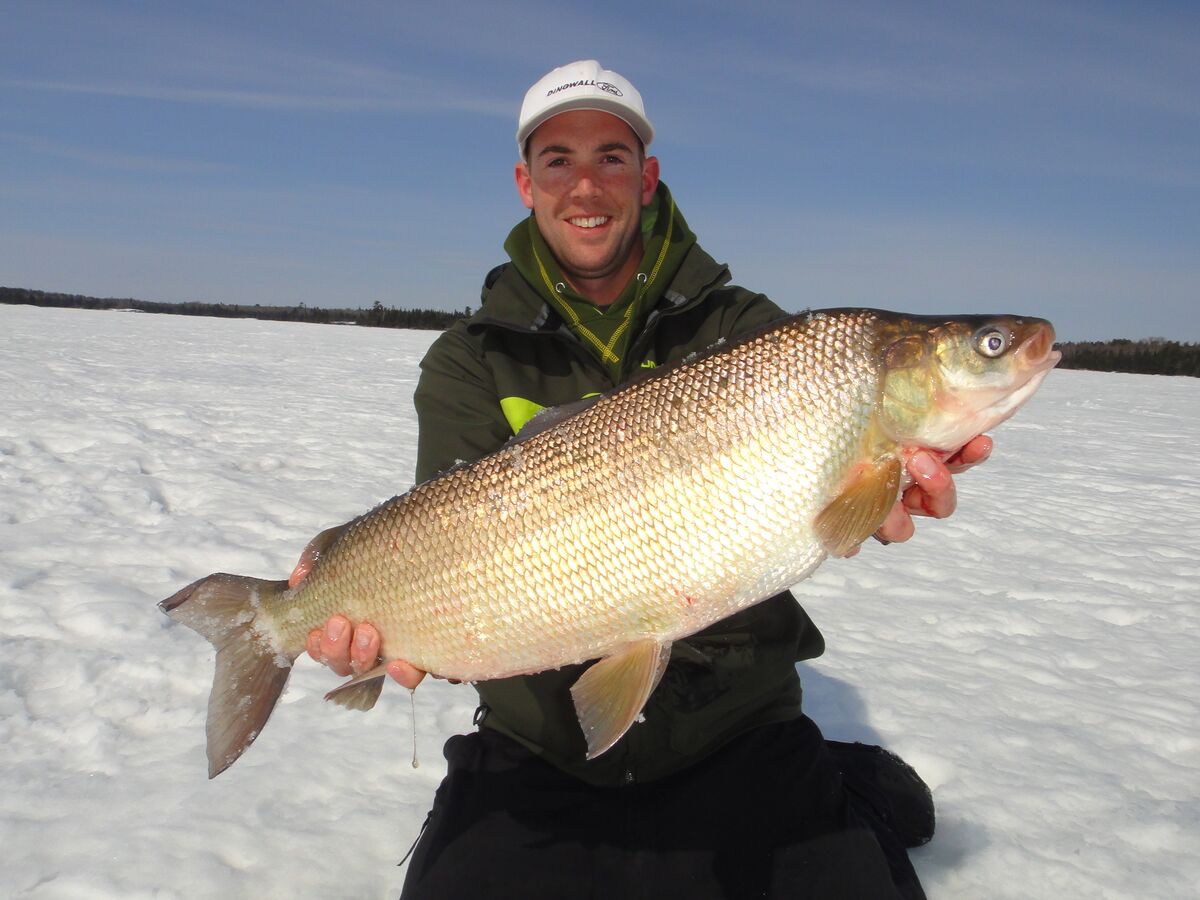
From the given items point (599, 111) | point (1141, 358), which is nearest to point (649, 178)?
point (599, 111)

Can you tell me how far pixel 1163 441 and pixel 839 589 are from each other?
10094mm

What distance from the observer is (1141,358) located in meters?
38.0

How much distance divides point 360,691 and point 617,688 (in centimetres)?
82

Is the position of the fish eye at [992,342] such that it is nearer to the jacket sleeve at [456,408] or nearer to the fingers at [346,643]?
the jacket sleeve at [456,408]

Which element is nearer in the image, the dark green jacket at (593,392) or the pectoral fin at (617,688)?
the pectoral fin at (617,688)

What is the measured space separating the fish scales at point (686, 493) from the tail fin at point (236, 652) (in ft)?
0.26

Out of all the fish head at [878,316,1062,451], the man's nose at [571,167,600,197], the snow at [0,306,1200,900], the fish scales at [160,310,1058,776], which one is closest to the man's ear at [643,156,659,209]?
the man's nose at [571,167,600,197]

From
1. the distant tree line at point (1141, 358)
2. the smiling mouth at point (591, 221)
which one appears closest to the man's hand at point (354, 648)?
the smiling mouth at point (591, 221)

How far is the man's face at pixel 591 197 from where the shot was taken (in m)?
3.07

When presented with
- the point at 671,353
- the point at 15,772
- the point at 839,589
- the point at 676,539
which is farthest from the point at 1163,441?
the point at 15,772

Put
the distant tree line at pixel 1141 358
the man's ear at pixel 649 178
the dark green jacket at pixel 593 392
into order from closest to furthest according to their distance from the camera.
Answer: the dark green jacket at pixel 593 392, the man's ear at pixel 649 178, the distant tree line at pixel 1141 358

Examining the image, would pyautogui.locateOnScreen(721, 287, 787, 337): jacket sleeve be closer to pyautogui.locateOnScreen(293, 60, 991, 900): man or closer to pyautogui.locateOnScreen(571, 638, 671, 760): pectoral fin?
pyautogui.locateOnScreen(293, 60, 991, 900): man

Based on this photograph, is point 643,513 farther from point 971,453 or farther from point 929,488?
point 971,453

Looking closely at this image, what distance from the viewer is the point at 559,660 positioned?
2268 mm
